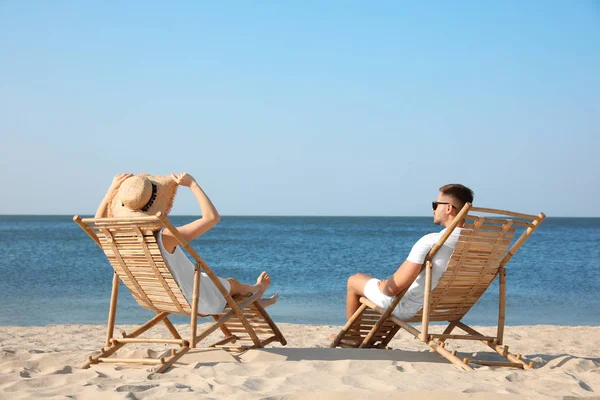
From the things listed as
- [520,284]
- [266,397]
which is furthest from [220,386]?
[520,284]

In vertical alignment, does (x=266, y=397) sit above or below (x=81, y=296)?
above

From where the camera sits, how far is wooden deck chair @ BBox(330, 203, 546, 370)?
13.3ft

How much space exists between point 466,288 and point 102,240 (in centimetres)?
239

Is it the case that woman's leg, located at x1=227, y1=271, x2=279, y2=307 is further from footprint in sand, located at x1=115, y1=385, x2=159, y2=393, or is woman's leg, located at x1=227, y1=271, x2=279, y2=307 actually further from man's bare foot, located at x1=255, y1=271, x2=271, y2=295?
footprint in sand, located at x1=115, y1=385, x2=159, y2=393

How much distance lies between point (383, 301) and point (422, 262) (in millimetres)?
433

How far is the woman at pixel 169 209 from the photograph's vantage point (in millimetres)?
3955

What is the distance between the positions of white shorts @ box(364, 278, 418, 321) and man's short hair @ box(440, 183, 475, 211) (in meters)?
0.73

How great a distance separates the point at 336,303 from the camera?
34.8 ft

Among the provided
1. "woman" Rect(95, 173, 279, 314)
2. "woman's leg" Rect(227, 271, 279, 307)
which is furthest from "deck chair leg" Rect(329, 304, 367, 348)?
"woman" Rect(95, 173, 279, 314)

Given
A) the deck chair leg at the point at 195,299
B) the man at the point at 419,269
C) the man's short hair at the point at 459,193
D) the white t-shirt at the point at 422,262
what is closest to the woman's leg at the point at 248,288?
the deck chair leg at the point at 195,299

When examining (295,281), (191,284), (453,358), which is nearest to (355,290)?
(453,358)

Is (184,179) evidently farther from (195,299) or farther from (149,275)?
(195,299)

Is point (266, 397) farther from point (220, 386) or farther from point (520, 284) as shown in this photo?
point (520, 284)

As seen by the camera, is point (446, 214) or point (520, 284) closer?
point (446, 214)
